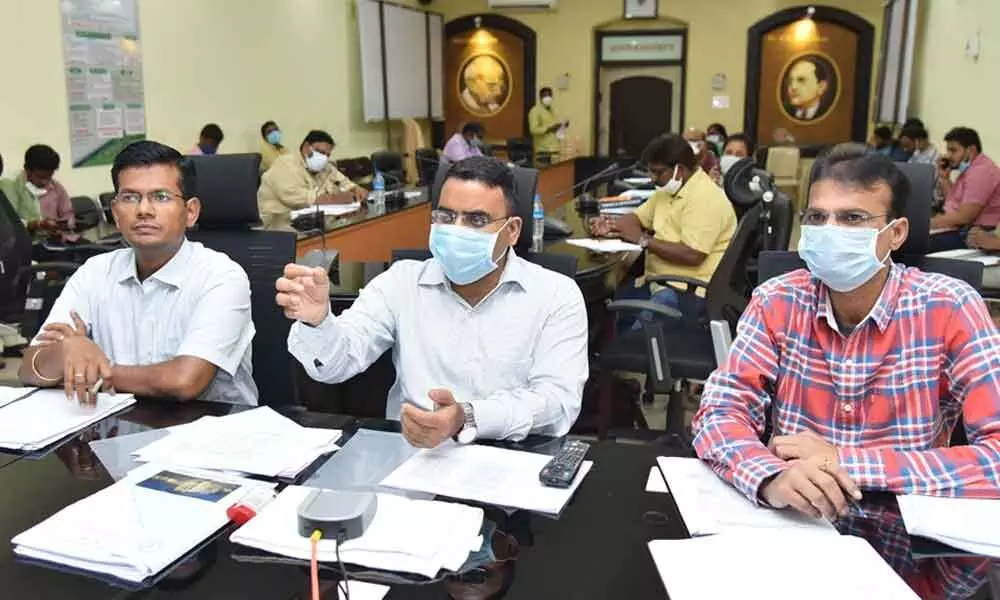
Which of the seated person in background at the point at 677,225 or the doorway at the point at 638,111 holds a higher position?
the doorway at the point at 638,111

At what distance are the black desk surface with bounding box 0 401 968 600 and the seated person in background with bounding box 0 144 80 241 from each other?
13.4 feet

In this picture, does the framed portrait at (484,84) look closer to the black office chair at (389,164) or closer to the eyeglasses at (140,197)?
the black office chair at (389,164)

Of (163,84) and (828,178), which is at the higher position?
(163,84)

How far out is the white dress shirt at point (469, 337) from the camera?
175cm

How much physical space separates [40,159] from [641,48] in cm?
867

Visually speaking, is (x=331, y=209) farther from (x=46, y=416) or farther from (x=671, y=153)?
(x=46, y=416)

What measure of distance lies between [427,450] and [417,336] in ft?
1.50

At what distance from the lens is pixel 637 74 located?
474 inches

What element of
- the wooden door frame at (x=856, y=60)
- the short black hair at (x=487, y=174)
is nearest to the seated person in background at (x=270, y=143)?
the short black hair at (x=487, y=174)

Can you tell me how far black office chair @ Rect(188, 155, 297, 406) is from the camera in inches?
84.8

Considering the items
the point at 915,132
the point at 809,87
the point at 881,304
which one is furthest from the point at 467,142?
the point at 881,304

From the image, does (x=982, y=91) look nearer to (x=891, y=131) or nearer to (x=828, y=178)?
(x=891, y=131)

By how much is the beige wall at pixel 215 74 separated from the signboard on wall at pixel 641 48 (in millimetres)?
3582

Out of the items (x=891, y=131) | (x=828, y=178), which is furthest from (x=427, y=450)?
(x=891, y=131)
